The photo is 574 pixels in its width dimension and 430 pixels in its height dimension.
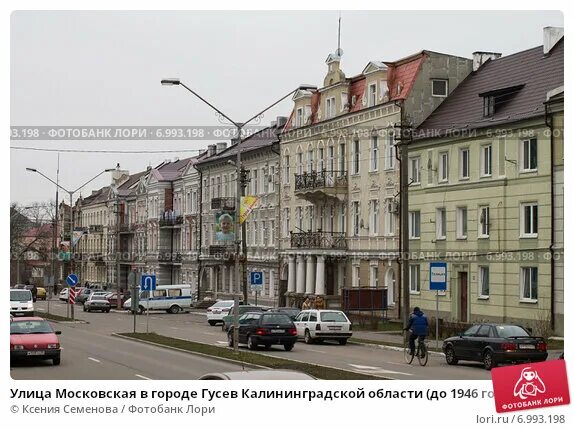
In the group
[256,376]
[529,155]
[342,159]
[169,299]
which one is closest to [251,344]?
[529,155]

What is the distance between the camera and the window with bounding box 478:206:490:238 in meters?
42.8

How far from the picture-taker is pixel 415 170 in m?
49.0

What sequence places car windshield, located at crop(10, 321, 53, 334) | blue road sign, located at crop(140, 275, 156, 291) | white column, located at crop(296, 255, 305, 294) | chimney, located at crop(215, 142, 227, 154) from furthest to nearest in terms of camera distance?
chimney, located at crop(215, 142, 227, 154), white column, located at crop(296, 255, 305, 294), blue road sign, located at crop(140, 275, 156, 291), car windshield, located at crop(10, 321, 53, 334)

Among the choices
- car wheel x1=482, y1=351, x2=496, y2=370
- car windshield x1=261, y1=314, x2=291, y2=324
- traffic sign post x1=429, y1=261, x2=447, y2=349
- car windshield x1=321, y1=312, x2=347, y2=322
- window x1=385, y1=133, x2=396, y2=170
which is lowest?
car wheel x1=482, y1=351, x2=496, y2=370

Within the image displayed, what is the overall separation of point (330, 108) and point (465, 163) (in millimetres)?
14850

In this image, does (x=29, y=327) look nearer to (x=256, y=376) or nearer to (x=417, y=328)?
(x=417, y=328)

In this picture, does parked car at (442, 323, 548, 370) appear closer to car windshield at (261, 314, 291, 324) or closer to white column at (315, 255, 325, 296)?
car windshield at (261, 314, 291, 324)

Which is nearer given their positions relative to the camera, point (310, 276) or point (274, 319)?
point (274, 319)

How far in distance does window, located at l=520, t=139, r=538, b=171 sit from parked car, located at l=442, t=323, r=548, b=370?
1271 centimetres
